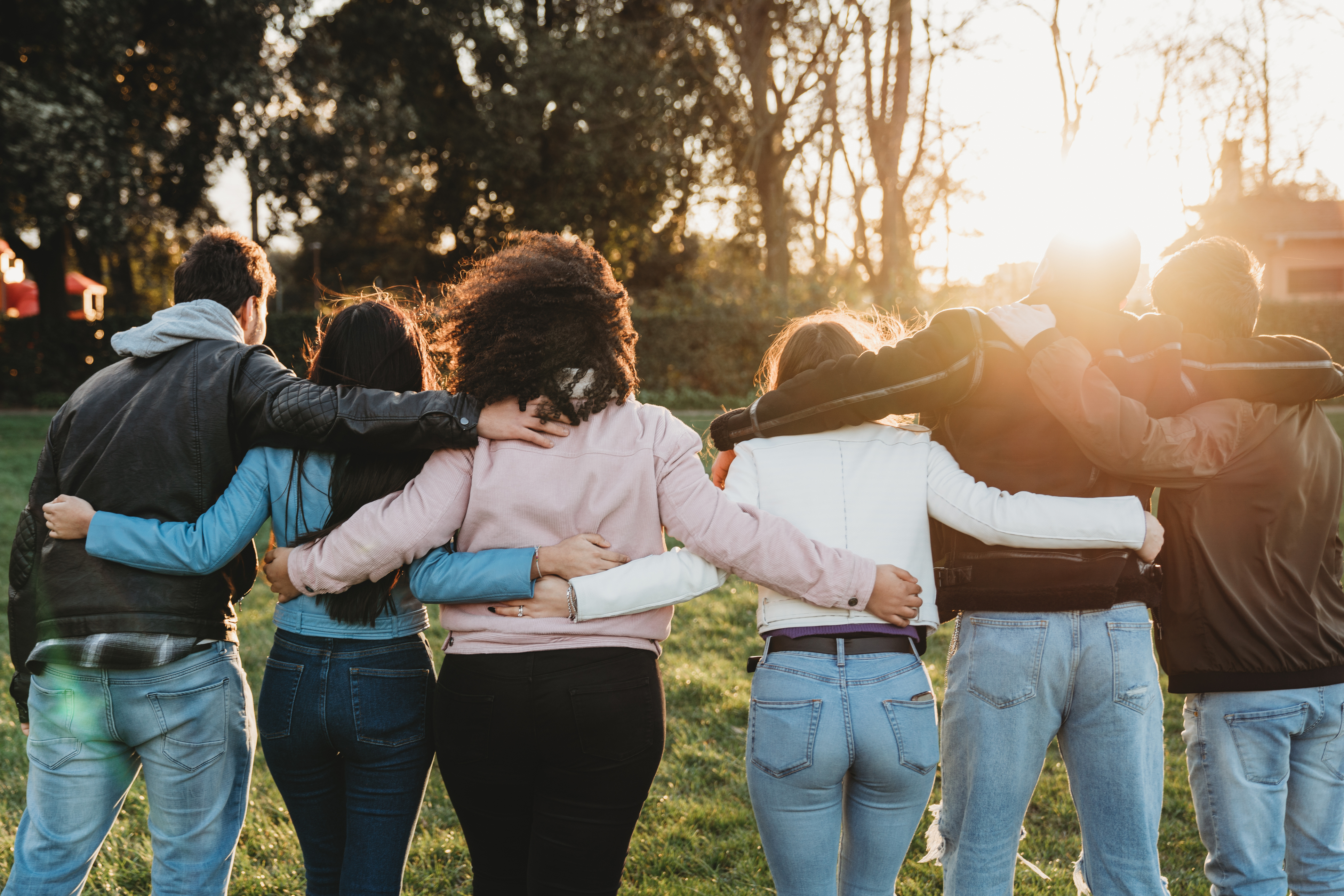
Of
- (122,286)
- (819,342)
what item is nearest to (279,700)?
(819,342)

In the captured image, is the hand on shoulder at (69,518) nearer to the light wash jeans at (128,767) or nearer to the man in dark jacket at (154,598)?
the man in dark jacket at (154,598)

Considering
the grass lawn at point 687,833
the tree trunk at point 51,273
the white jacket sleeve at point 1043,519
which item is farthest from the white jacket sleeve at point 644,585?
the tree trunk at point 51,273

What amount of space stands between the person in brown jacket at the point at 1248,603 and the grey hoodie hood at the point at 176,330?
1961 millimetres

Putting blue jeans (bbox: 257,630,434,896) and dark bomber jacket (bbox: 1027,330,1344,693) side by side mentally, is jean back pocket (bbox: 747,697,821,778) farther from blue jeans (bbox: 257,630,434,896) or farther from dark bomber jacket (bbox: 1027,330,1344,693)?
dark bomber jacket (bbox: 1027,330,1344,693)

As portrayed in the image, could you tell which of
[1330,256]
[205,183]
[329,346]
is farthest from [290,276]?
[329,346]

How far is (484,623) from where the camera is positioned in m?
2.18

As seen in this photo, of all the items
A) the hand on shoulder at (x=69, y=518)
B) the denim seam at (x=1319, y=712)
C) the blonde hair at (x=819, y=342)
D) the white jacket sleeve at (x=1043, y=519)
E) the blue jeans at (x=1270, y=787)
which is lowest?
the blue jeans at (x=1270, y=787)

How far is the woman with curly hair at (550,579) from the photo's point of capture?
2.15 metres

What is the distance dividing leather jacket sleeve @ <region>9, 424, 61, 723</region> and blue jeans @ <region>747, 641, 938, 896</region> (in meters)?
1.74

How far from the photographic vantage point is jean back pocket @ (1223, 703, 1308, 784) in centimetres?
240

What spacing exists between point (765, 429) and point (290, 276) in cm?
3750

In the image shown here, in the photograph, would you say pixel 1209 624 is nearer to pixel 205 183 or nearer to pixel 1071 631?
pixel 1071 631

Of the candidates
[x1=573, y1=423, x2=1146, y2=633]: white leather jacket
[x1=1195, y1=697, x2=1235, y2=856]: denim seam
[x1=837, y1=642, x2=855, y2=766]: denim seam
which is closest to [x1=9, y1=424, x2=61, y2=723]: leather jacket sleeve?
[x1=573, y1=423, x2=1146, y2=633]: white leather jacket

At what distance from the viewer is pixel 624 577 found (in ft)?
7.13
